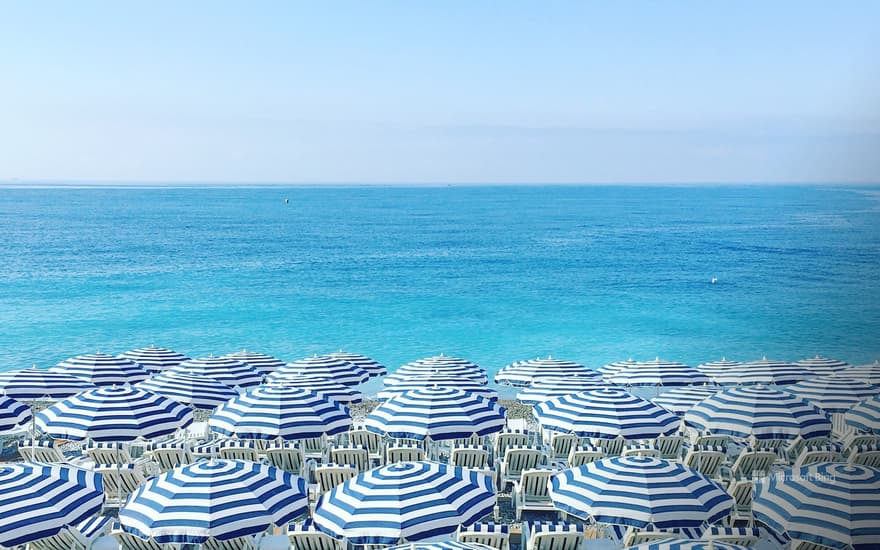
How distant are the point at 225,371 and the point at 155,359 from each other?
2.49 metres

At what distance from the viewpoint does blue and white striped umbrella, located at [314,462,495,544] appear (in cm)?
682

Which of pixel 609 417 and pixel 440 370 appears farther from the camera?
pixel 440 370

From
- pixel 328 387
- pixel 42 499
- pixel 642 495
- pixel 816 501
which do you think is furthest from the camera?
pixel 328 387

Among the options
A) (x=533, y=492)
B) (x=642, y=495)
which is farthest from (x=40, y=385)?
(x=642, y=495)

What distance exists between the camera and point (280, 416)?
1028cm

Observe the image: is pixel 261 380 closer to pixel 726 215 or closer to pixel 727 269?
pixel 727 269

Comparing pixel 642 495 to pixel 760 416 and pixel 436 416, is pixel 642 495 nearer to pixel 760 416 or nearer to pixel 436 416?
pixel 436 416

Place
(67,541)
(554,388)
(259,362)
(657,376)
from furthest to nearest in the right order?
(259,362) < (657,376) < (554,388) < (67,541)

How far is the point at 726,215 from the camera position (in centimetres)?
10981

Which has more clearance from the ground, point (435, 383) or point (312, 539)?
point (435, 383)

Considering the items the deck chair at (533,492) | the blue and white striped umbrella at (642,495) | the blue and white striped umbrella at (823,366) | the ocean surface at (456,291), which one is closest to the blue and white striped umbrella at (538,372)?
the ocean surface at (456,291)

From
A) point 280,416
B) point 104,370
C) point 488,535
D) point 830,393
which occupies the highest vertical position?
point 830,393

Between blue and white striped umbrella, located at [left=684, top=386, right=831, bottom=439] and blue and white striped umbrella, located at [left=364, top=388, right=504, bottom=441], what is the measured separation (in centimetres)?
317

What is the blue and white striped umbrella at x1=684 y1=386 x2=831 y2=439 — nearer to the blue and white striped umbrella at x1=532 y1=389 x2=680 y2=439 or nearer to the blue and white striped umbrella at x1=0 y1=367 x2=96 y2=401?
the blue and white striped umbrella at x1=532 y1=389 x2=680 y2=439
